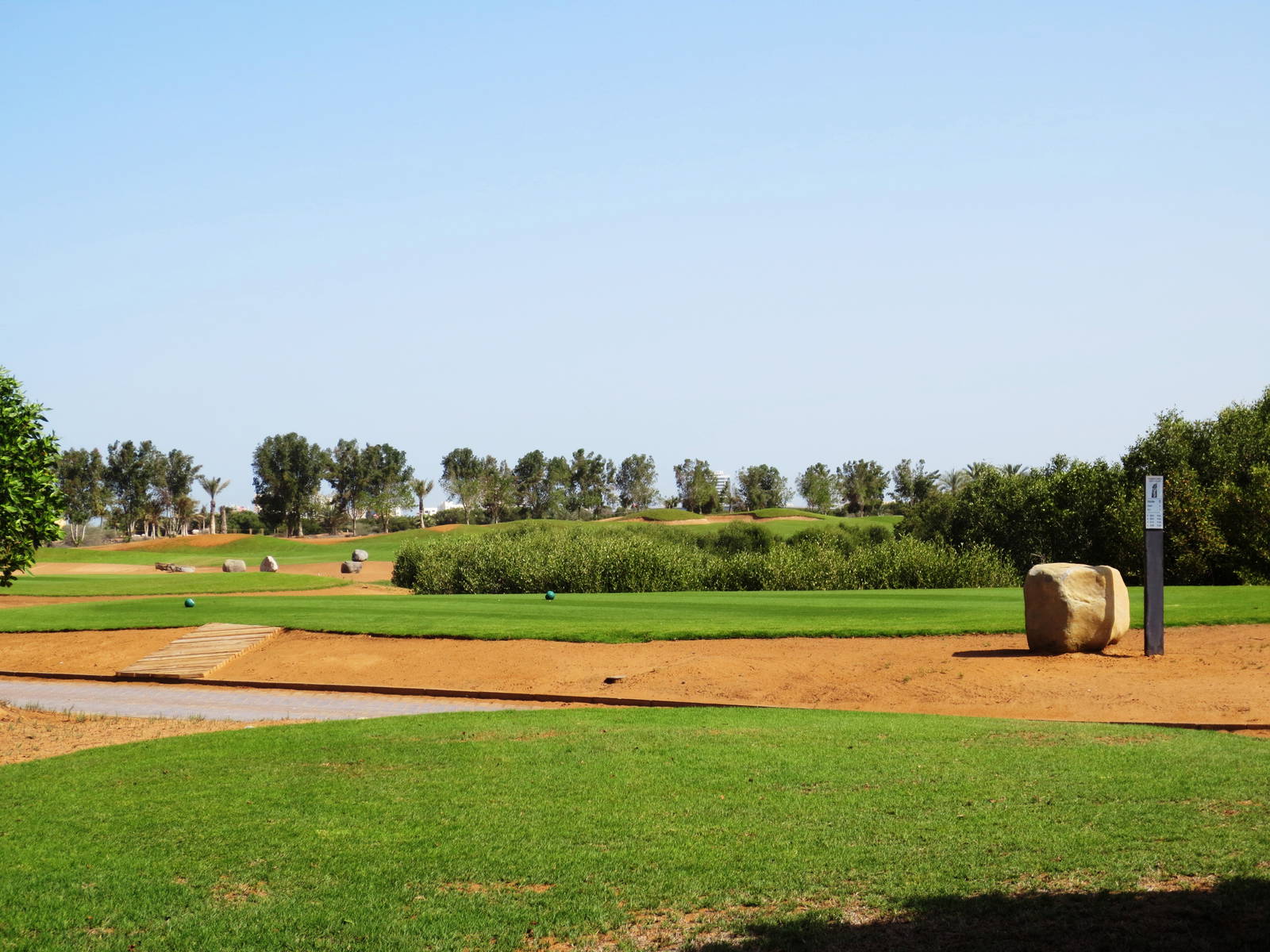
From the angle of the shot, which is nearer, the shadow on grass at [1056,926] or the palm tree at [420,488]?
the shadow on grass at [1056,926]

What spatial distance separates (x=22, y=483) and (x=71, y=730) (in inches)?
156

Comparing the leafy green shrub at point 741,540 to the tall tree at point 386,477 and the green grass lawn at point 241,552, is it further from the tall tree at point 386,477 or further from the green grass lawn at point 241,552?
the tall tree at point 386,477

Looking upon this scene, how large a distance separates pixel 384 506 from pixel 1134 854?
11568cm

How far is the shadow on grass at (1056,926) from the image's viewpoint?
548cm

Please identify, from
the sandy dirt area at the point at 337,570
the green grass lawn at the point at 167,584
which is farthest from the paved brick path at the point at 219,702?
the sandy dirt area at the point at 337,570

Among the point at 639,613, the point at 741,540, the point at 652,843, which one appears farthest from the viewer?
the point at 741,540

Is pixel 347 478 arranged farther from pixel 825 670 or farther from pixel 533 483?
pixel 825 670

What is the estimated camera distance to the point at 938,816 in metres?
8.18

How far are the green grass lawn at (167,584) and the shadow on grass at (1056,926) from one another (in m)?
40.4

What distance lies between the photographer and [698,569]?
38219mm

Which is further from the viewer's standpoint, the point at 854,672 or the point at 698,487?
the point at 698,487

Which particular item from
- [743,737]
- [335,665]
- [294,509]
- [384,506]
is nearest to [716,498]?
[384,506]

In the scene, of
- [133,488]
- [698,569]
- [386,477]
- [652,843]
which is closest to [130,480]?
[133,488]

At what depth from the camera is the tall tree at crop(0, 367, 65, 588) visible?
1625 cm
